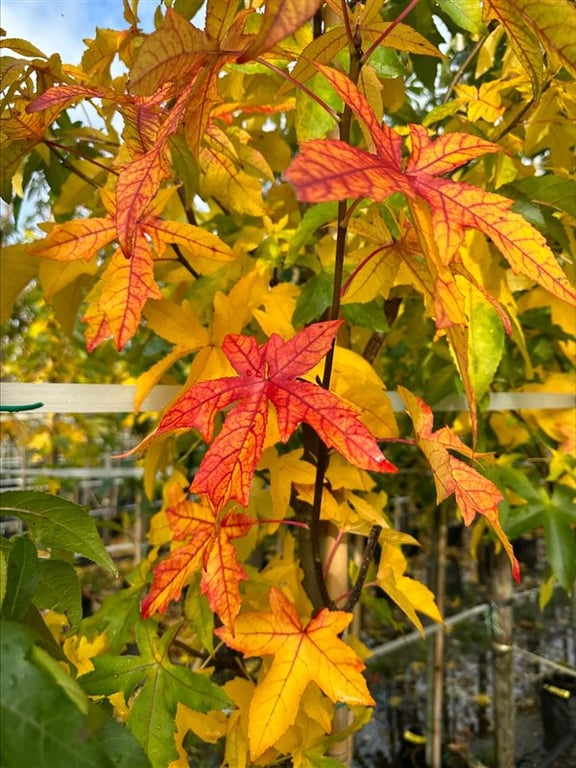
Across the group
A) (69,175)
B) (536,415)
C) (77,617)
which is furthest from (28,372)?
(77,617)

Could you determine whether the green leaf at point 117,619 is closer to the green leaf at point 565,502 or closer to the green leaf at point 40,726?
the green leaf at point 40,726

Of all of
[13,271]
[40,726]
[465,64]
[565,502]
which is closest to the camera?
[40,726]

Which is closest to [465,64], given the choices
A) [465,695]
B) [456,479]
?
[456,479]

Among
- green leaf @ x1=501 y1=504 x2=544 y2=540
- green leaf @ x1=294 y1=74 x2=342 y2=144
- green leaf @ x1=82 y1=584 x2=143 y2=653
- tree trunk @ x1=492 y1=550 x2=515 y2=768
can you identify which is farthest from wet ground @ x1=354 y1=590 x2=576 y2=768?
green leaf @ x1=294 y1=74 x2=342 y2=144

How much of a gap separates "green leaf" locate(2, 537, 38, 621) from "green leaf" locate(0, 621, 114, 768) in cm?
9

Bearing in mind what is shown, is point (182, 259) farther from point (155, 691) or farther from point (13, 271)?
point (155, 691)

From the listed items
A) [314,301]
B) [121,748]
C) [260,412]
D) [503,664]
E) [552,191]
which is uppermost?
[552,191]

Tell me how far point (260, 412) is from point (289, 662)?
25cm

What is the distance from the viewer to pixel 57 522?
0.40 metres

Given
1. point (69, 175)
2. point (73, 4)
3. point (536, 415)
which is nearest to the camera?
point (73, 4)

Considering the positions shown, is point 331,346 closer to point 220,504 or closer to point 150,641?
point 220,504

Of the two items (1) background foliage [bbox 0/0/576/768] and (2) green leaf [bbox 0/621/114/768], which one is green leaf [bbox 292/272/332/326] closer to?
(1) background foliage [bbox 0/0/576/768]

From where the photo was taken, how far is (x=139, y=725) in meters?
0.49

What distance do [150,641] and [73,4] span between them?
63 cm
